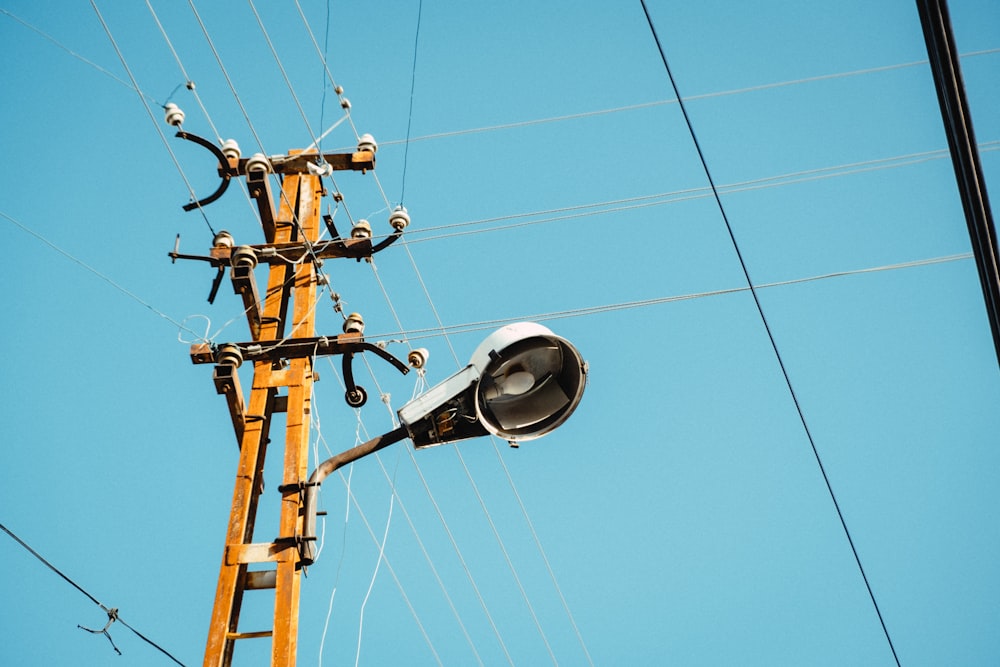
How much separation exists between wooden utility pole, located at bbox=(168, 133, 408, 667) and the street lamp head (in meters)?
0.72

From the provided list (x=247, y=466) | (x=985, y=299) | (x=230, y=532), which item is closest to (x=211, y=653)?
(x=230, y=532)

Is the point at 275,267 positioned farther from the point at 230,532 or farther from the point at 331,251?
the point at 230,532

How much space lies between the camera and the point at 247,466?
4.73 m

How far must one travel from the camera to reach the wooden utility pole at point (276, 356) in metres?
4.33

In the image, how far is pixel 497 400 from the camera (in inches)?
176

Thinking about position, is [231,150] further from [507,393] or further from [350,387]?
[507,393]

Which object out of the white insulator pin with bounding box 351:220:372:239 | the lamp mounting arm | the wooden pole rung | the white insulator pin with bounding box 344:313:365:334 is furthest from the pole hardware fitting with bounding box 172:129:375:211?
the wooden pole rung

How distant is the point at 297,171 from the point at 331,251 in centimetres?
67

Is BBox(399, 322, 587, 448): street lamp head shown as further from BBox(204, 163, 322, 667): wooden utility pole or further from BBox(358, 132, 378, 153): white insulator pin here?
BBox(358, 132, 378, 153): white insulator pin

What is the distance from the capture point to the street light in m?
4.37

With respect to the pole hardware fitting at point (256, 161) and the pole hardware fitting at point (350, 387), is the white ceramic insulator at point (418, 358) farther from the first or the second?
the pole hardware fitting at point (256, 161)

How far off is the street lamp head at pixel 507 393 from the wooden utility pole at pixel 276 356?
715 mm

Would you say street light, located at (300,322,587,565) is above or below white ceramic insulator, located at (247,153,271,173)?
below

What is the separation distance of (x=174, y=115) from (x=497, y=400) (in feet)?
9.50
